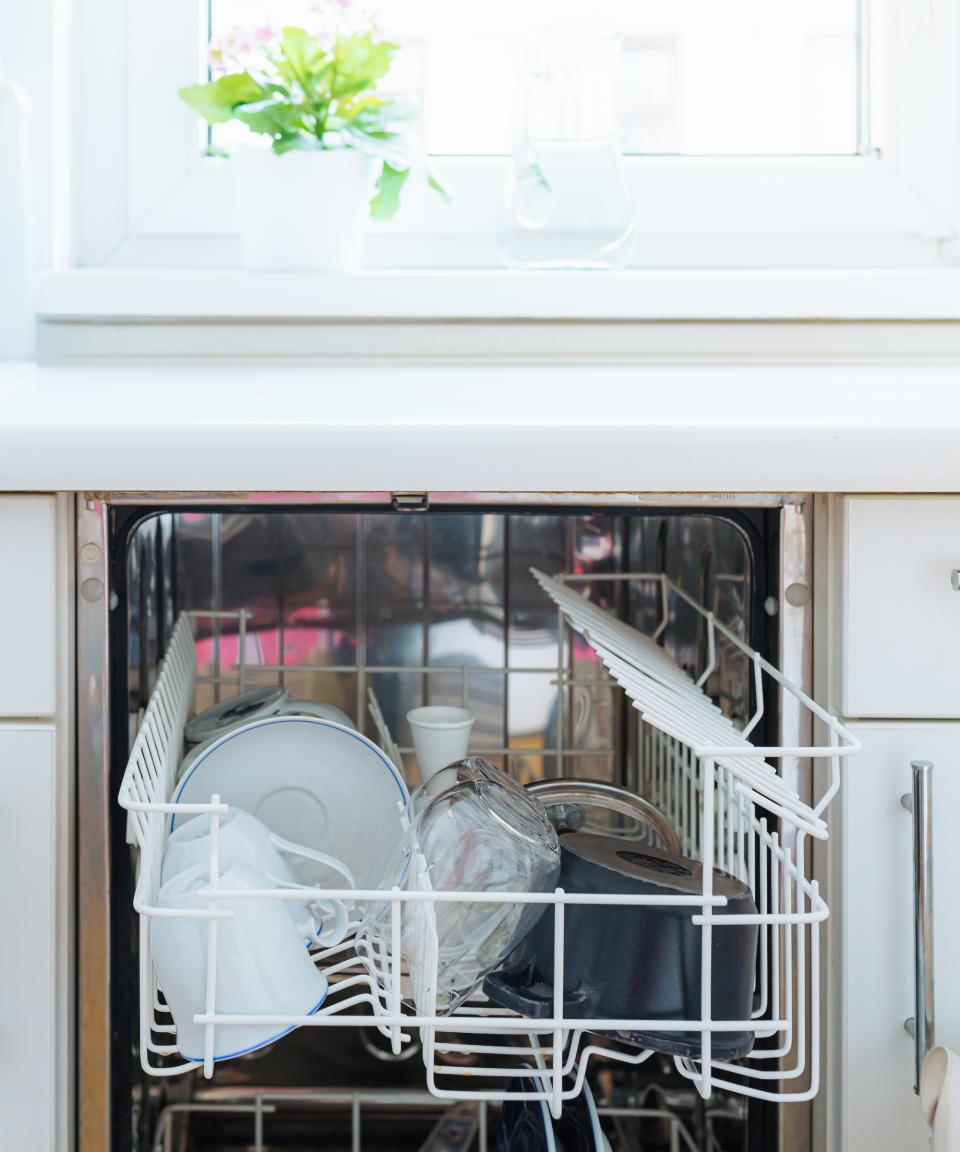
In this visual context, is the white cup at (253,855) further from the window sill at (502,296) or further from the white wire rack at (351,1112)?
the window sill at (502,296)

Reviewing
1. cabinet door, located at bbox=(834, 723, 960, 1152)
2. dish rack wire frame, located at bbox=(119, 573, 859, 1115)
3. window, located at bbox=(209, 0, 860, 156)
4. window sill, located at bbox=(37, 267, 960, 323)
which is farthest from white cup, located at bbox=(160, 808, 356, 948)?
→ window, located at bbox=(209, 0, 860, 156)

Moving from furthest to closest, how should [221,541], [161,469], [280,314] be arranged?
1. [221,541]
2. [280,314]
3. [161,469]

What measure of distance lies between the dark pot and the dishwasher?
0.01 metres

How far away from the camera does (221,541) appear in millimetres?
1349

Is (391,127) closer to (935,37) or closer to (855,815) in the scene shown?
(935,37)

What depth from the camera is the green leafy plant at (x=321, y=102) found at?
1225mm

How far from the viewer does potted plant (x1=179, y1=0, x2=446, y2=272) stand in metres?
1.23

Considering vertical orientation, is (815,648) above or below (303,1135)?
above

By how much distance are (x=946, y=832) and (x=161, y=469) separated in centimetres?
59

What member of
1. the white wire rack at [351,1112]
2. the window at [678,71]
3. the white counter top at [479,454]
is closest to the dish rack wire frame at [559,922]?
the white counter top at [479,454]

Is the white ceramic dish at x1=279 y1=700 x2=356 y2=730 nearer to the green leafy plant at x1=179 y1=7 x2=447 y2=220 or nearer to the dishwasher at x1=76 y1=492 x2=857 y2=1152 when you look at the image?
the dishwasher at x1=76 y1=492 x2=857 y2=1152

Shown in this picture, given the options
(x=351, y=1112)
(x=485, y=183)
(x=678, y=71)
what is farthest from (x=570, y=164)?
(x=351, y=1112)

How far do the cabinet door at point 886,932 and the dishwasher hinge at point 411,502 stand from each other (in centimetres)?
35

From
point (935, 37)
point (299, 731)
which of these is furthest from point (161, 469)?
point (935, 37)
